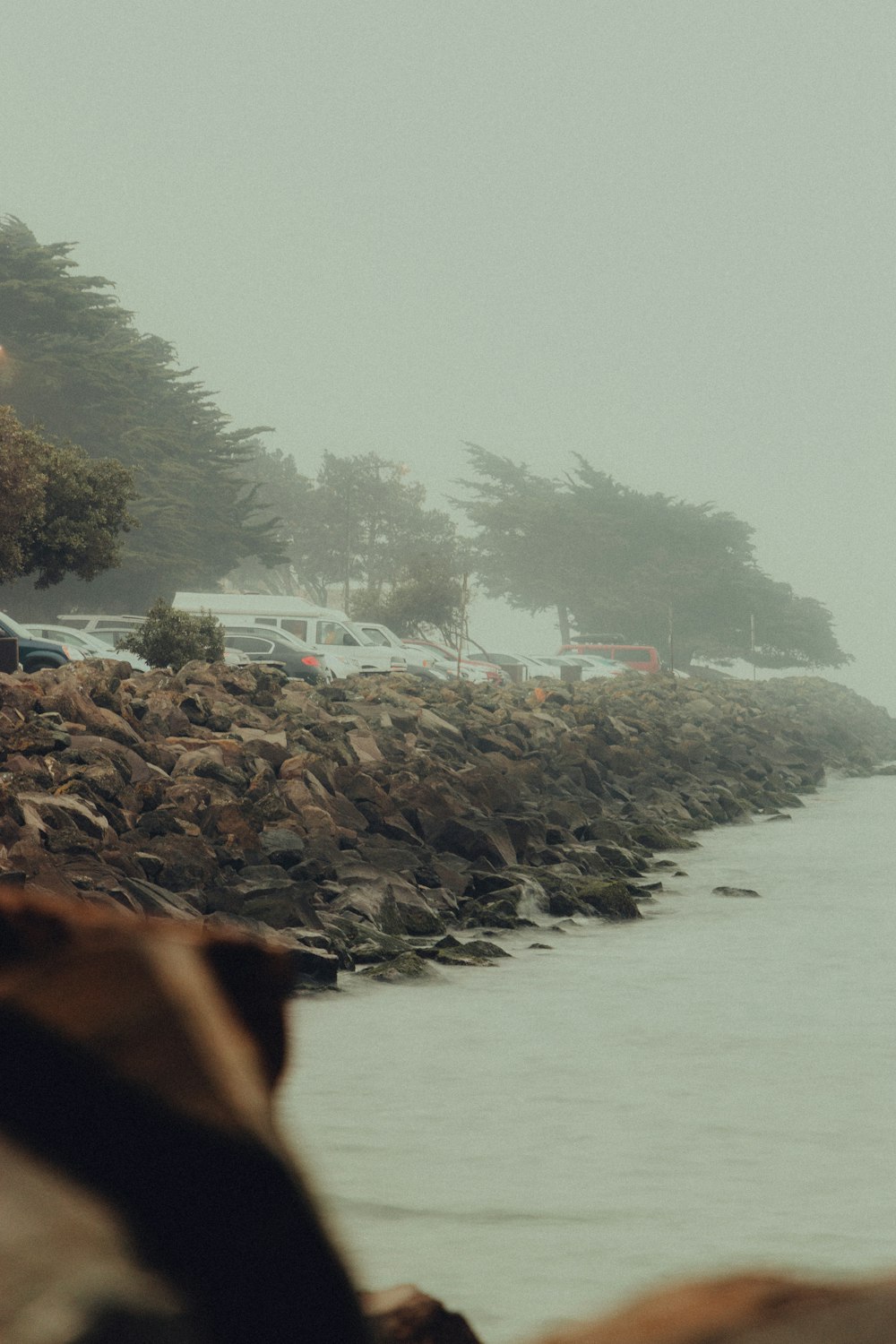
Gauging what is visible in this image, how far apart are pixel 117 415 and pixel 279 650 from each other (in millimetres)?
21870

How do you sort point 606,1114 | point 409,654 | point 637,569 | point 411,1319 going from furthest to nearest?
point 637,569 → point 409,654 → point 606,1114 → point 411,1319

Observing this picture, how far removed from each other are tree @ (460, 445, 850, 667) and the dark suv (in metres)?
54.9

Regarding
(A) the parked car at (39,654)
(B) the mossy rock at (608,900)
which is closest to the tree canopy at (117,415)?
(A) the parked car at (39,654)

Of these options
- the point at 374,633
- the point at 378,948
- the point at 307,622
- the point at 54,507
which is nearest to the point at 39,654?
the point at 54,507

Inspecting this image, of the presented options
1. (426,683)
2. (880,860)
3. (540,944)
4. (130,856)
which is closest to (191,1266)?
(130,856)

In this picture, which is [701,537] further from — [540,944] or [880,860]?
[540,944]

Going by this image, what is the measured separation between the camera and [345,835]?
14.9 metres

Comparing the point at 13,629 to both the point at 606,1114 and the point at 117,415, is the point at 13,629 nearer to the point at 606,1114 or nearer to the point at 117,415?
the point at 606,1114

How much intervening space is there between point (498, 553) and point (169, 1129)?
298 feet

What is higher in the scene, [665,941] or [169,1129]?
[169,1129]

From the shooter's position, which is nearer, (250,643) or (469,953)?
(469,953)

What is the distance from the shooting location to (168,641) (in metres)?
24.8

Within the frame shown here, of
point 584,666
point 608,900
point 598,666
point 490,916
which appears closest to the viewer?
point 490,916

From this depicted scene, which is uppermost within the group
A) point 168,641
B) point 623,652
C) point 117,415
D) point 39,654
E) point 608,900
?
point 117,415
